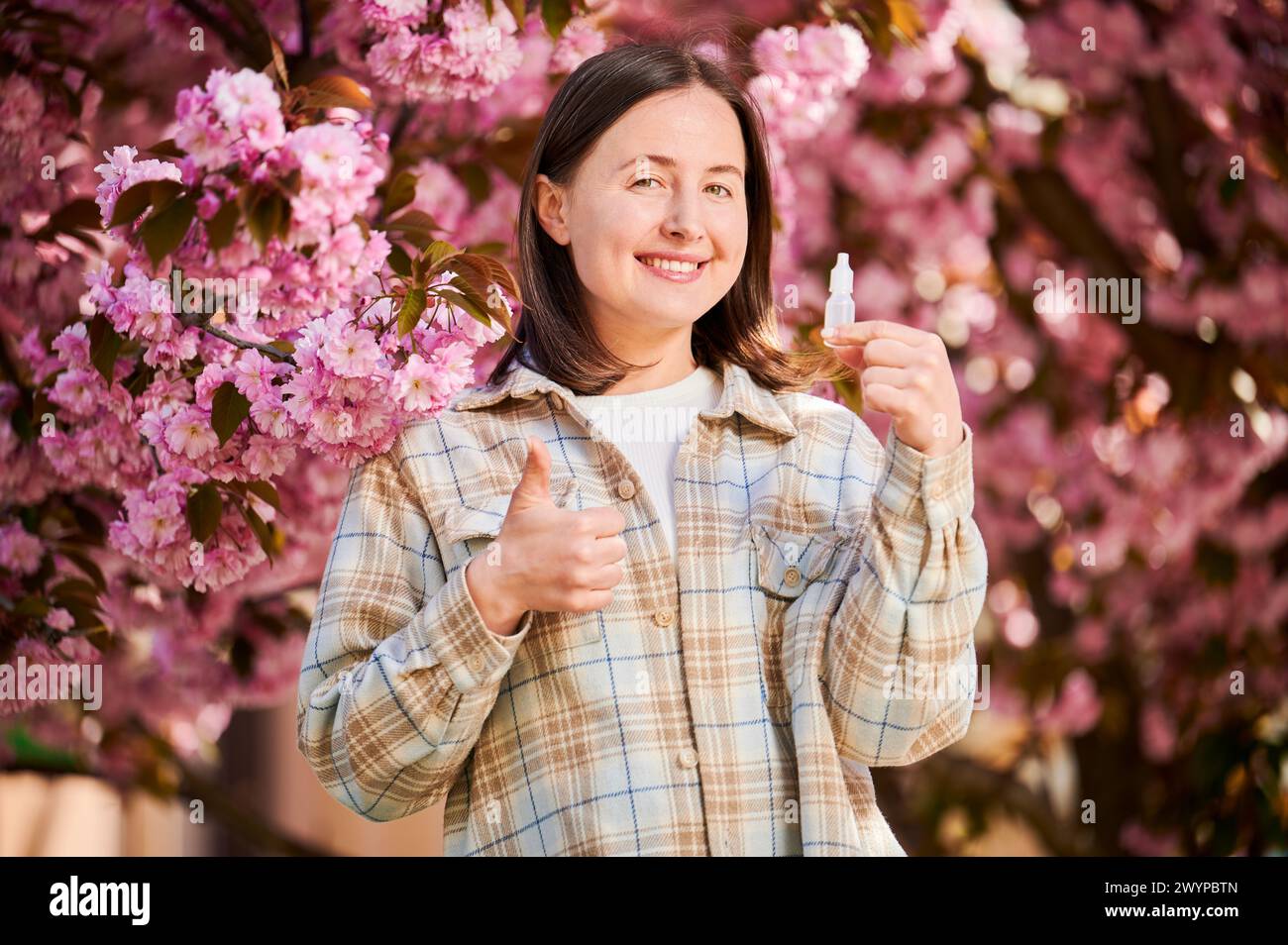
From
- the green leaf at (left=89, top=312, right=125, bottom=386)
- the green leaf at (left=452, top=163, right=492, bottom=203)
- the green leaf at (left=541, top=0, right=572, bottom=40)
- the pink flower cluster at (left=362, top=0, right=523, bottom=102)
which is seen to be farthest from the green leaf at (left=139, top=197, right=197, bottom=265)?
the green leaf at (left=452, top=163, right=492, bottom=203)

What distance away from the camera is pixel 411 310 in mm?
1588

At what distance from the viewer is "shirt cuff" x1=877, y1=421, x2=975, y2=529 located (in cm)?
141

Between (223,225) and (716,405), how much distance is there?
1.68ft

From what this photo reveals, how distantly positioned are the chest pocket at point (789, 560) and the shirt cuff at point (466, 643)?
26 centimetres

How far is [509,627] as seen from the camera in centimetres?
143

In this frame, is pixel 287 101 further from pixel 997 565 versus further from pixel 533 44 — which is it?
pixel 997 565

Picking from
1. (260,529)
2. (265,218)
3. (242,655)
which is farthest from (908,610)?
(242,655)

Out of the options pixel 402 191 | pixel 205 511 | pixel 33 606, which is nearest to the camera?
pixel 205 511

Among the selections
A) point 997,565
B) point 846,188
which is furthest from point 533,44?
point 997,565

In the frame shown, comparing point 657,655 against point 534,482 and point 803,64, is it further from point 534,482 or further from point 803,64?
point 803,64

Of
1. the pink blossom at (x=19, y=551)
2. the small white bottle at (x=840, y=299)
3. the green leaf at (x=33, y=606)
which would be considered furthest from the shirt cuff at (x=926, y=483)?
the pink blossom at (x=19, y=551)

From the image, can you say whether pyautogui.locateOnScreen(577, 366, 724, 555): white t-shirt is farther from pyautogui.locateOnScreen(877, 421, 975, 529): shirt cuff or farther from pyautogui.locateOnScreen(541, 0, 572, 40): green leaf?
pyautogui.locateOnScreen(541, 0, 572, 40): green leaf

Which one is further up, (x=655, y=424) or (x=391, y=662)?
(x=655, y=424)
